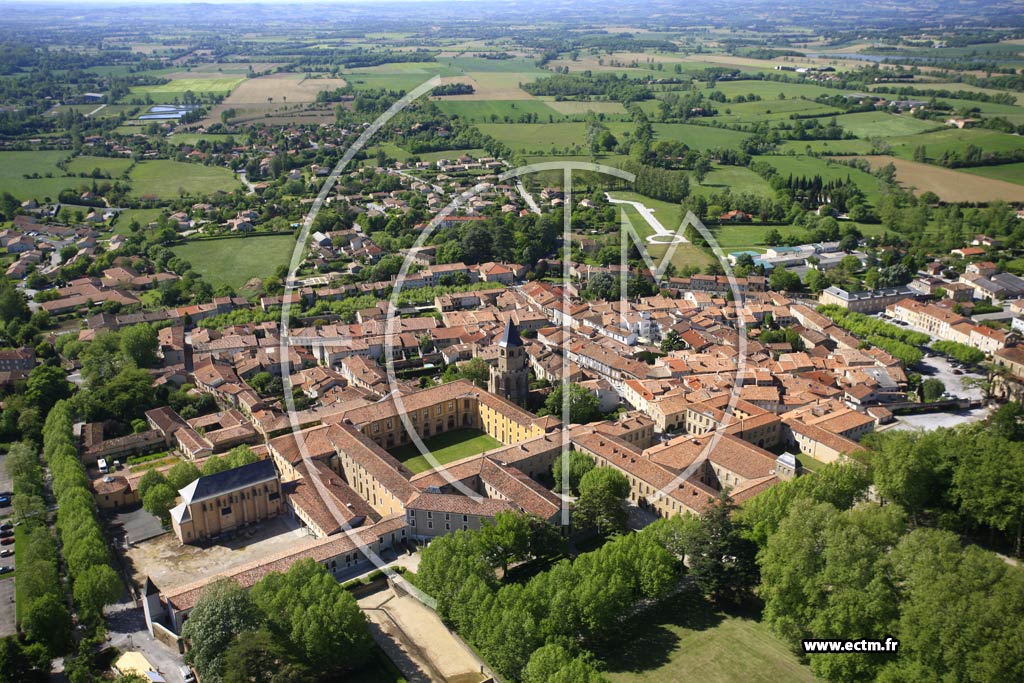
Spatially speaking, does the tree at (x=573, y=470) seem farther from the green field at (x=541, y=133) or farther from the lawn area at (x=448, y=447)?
the green field at (x=541, y=133)

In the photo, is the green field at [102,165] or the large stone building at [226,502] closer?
the large stone building at [226,502]

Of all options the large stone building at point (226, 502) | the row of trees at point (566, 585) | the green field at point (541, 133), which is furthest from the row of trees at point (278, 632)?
the green field at point (541, 133)

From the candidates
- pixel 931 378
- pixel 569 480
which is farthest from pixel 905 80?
pixel 569 480

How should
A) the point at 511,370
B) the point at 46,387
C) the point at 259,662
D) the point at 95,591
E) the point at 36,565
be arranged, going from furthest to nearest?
the point at 46,387 < the point at 511,370 < the point at 36,565 < the point at 95,591 < the point at 259,662

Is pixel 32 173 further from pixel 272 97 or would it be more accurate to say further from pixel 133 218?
pixel 272 97

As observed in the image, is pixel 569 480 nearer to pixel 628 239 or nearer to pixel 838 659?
pixel 838 659

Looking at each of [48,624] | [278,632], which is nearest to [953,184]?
[278,632]
